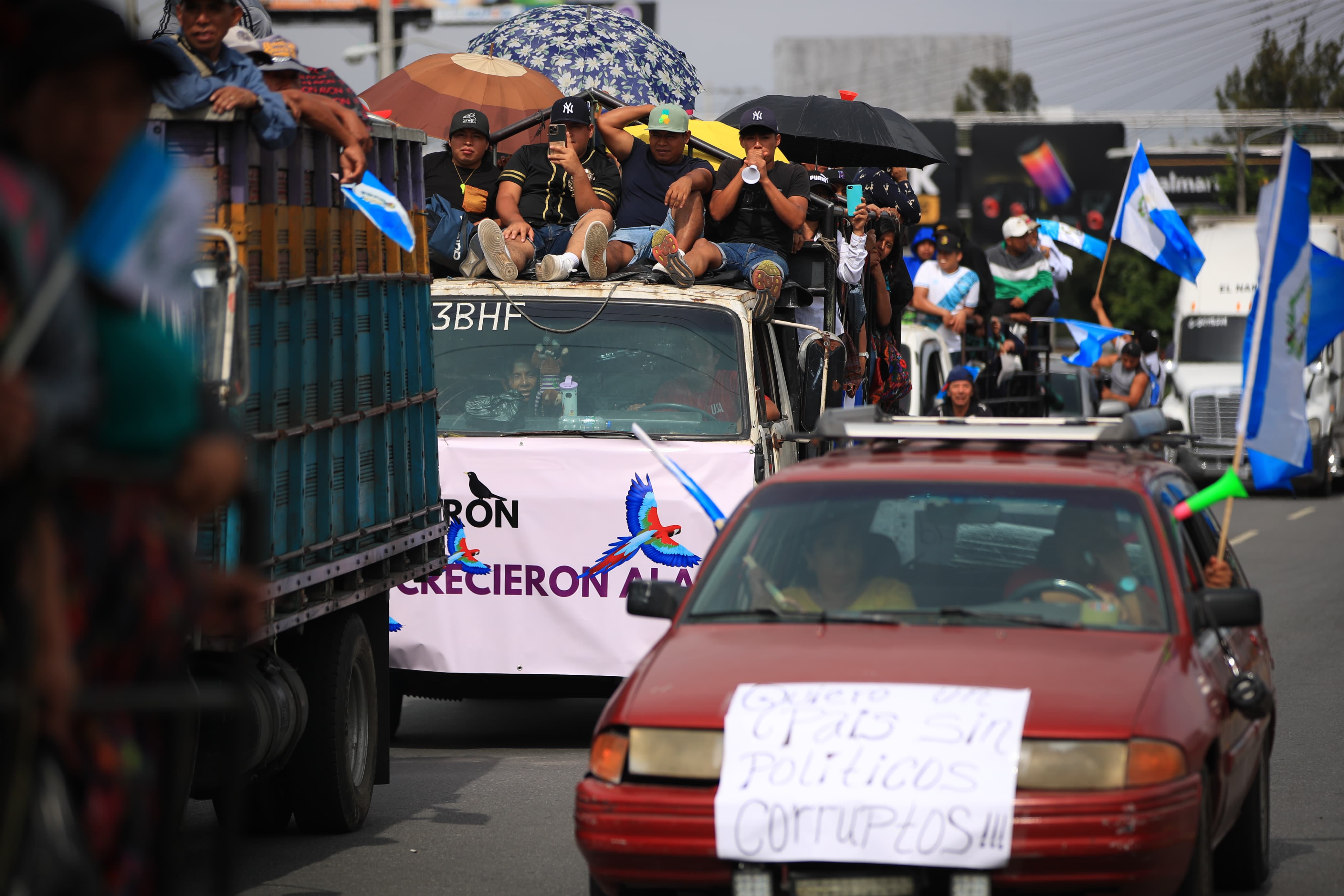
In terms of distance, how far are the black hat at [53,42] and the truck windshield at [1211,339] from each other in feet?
95.3

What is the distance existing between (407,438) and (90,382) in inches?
216

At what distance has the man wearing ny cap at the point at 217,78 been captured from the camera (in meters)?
6.45

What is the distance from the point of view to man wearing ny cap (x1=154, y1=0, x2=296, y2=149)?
6.45 metres

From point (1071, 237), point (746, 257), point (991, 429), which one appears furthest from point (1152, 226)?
point (1071, 237)

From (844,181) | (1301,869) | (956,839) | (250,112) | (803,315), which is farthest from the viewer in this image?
(844,181)

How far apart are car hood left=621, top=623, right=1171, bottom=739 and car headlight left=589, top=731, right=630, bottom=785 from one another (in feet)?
0.18

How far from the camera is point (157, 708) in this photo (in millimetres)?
3193

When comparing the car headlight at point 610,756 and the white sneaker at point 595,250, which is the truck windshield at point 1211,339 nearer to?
the white sneaker at point 595,250

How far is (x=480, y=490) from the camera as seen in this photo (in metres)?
10.1

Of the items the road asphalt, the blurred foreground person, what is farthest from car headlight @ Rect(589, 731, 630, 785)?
the blurred foreground person

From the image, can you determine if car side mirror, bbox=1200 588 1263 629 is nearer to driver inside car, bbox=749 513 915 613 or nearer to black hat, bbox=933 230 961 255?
driver inside car, bbox=749 513 915 613

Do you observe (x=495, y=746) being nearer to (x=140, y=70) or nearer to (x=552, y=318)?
(x=552, y=318)

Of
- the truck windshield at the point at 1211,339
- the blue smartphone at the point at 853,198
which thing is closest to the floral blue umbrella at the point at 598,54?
the blue smartphone at the point at 853,198

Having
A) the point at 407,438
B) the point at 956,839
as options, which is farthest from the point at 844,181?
the point at 956,839
